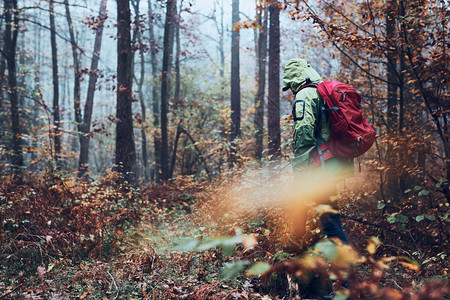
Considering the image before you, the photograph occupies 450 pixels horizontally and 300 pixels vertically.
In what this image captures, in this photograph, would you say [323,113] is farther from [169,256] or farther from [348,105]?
[169,256]

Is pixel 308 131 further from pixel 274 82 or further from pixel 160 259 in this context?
pixel 274 82

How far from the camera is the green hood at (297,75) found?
4027 millimetres

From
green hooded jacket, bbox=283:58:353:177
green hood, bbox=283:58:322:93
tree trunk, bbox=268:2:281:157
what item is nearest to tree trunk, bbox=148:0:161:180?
tree trunk, bbox=268:2:281:157

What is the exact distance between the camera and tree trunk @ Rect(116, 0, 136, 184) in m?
8.75

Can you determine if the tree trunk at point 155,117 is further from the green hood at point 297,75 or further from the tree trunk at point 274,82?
the green hood at point 297,75

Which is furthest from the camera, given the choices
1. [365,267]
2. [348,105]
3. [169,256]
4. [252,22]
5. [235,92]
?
[235,92]

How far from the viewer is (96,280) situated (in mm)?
4047

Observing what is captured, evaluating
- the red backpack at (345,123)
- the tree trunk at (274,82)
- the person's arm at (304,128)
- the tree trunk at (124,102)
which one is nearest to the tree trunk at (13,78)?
the tree trunk at (124,102)

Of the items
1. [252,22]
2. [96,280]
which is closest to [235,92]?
[252,22]

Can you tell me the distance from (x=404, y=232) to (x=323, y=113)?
2.75m

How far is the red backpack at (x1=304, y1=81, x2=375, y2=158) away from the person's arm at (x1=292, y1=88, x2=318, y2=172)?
0.15 metres

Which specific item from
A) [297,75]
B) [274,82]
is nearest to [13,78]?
[274,82]

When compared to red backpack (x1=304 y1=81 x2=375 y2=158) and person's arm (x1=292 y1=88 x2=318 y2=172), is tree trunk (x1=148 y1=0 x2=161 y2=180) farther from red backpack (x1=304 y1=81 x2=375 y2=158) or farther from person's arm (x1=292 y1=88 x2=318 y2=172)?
red backpack (x1=304 y1=81 x2=375 y2=158)

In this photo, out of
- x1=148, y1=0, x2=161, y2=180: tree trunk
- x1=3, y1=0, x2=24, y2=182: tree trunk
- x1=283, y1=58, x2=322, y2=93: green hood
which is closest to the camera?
x1=283, y1=58, x2=322, y2=93: green hood
